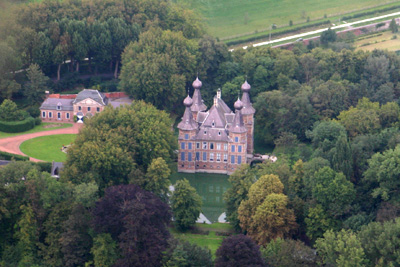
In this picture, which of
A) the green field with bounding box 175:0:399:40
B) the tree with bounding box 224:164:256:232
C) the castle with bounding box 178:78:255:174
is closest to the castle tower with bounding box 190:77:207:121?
the castle with bounding box 178:78:255:174

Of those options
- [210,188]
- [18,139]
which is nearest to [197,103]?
[210,188]

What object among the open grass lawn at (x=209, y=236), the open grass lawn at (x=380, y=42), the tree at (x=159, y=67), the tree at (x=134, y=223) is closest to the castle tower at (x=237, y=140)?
the open grass lawn at (x=209, y=236)

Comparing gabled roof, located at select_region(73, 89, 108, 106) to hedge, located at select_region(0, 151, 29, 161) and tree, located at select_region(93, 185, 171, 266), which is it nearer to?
hedge, located at select_region(0, 151, 29, 161)

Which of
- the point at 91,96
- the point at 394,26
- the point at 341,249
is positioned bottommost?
the point at 341,249

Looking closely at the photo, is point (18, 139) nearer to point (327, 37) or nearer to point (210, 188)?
point (210, 188)

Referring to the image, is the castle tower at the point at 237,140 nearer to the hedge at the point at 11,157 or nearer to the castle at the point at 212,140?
the castle at the point at 212,140

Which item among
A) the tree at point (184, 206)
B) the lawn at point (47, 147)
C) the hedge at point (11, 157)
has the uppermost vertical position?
the lawn at point (47, 147)
